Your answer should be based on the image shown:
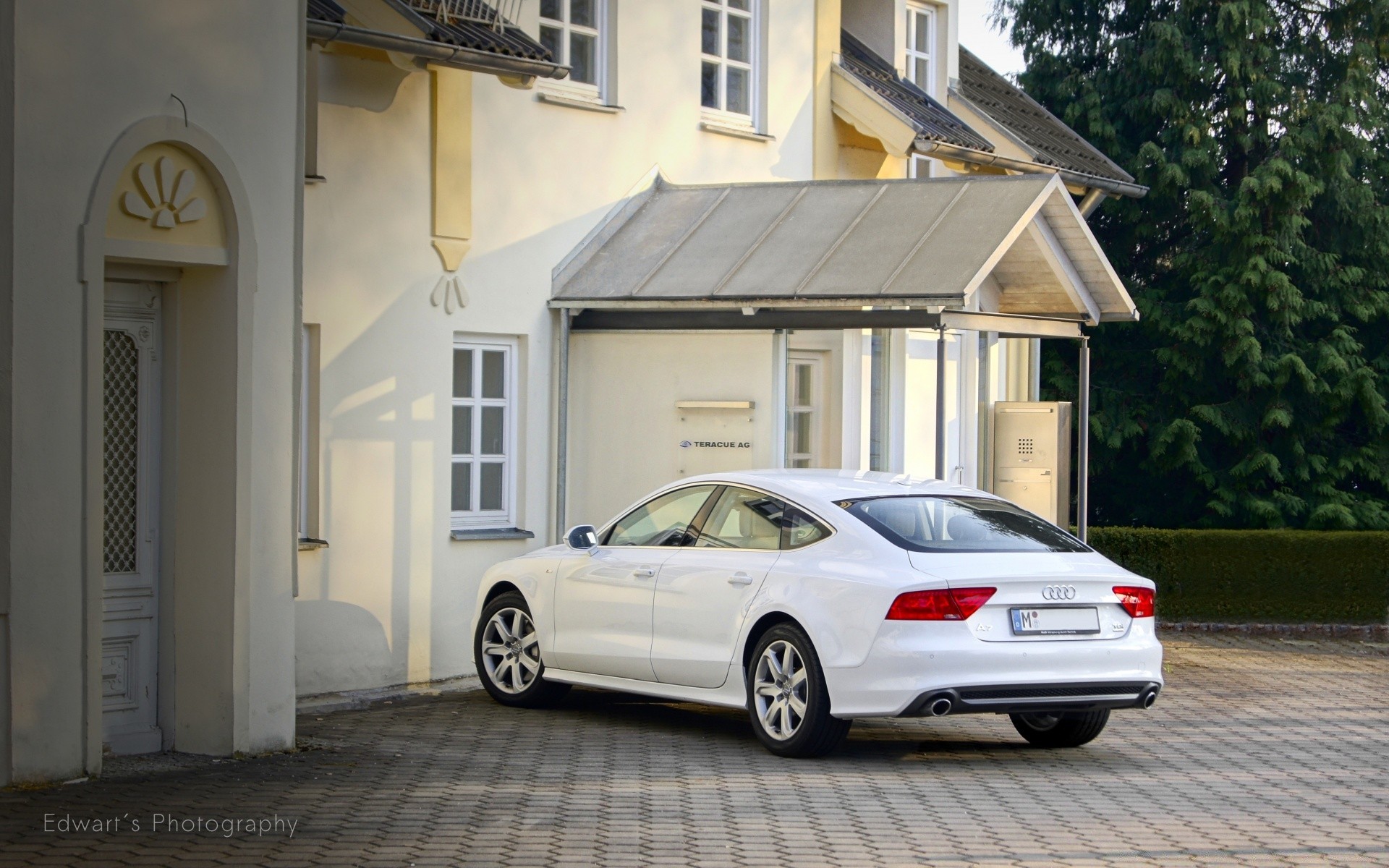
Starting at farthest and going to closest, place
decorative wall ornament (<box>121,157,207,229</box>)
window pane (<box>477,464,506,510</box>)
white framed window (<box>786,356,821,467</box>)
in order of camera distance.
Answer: white framed window (<box>786,356,821,467</box>) < window pane (<box>477,464,506,510</box>) < decorative wall ornament (<box>121,157,207,229</box>)

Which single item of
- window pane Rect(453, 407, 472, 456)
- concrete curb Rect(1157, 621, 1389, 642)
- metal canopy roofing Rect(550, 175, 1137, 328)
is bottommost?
concrete curb Rect(1157, 621, 1389, 642)

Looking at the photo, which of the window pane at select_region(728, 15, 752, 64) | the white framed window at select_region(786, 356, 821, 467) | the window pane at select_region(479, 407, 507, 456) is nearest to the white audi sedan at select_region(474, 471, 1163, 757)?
the window pane at select_region(479, 407, 507, 456)

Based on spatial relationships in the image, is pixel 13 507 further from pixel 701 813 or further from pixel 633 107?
pixel 633 107

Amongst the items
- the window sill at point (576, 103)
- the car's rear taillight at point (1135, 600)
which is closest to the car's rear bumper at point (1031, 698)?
the car's rear taillight at point (1135, 600)

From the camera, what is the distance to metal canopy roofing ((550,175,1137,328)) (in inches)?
548

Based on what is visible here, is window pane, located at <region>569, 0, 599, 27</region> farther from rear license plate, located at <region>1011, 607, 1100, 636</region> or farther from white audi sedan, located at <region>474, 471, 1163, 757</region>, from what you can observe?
rear license plate, located at <region>1011, 607, 1100, 636</region>

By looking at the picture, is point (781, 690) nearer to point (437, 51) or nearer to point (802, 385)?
point (437, 51)

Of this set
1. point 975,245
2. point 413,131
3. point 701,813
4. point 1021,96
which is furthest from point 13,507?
point 1021,96

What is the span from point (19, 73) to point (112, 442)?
2.24m

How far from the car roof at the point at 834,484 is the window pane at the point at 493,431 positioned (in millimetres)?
3658

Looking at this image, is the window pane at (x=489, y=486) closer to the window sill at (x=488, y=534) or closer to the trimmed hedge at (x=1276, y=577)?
the window sill at (x=488, y=534)

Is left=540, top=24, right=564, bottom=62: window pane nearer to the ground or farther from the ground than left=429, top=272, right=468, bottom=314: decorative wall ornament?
farther from the ground

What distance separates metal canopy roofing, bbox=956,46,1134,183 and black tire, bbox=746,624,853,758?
434 inches

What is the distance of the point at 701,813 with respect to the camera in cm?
858
